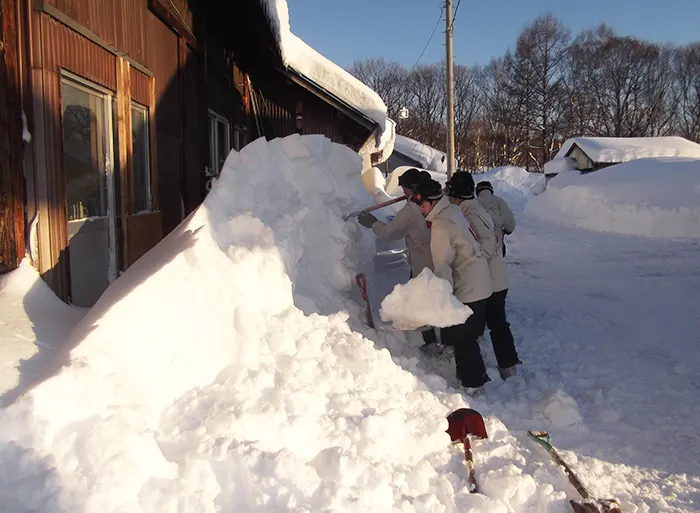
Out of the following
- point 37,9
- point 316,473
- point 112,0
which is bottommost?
point 316,473

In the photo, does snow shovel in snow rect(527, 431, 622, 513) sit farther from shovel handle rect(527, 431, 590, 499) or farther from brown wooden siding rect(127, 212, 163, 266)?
brown wooden siding rect(127, 212, 163, 266)

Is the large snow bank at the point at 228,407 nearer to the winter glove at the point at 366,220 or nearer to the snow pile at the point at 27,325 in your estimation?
the snow pile at the point at 27,325

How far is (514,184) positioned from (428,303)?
97.9 ft

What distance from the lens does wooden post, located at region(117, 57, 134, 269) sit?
4.23 metres

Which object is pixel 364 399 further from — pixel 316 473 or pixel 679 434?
pixel 679 434

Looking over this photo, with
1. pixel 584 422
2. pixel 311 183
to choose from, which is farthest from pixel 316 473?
pixel 311 183

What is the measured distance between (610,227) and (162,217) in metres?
14.9

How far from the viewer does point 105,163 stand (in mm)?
4078

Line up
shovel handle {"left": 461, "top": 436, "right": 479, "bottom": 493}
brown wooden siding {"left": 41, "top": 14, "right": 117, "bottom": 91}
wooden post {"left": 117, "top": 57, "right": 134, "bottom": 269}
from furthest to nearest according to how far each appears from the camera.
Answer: wooden post {"left": 117, "top": 57, "right": 134, "bottom": 269}
brown wooden siding {"left": 41, "top": 14, "right": 117, "bottom": 91}
shovel handle {"left": 461, "top": 436, "right": 479, "bottom": 493}

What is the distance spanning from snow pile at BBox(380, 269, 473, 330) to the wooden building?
83.2 inches

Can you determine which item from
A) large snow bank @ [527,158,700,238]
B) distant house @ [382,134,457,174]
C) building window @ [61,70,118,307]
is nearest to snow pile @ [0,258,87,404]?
building window @ [61,70,118,307]

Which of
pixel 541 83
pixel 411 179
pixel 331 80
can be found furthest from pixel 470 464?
pixel 541 83

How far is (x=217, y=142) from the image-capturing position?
7.77 meters

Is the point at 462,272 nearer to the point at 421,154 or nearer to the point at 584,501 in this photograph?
the point at 584,501
